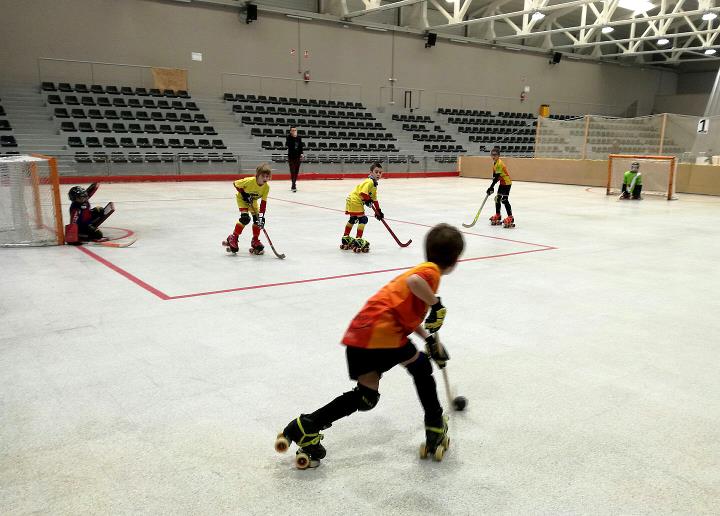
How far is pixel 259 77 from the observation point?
86.3 ft

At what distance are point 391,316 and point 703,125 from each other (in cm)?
2009

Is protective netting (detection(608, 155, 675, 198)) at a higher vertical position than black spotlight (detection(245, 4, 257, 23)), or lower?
lower

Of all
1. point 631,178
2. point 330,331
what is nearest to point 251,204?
point 330,331

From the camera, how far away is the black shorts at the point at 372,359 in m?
Result: 2.53

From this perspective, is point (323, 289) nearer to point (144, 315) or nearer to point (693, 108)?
point (144, 315)

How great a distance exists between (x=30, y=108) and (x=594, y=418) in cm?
2249

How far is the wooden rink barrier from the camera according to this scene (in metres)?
18.2

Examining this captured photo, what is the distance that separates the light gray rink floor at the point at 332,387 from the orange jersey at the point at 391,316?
650 mm

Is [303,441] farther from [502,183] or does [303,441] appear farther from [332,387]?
[502,183]

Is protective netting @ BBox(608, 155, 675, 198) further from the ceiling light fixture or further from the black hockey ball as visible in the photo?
the black hockey ball

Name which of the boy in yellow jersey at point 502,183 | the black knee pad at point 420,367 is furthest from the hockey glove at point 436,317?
the boy in yellow jersey at point 502,183

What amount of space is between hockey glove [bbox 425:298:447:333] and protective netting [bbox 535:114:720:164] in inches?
762

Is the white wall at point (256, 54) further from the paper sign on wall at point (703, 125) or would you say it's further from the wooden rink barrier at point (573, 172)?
the paper sign on wall at point (703, 125)

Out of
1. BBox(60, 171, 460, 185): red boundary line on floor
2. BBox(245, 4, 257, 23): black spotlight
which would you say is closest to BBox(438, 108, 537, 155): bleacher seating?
BBox(60, 171, 460, 185): red boundary line on floor
